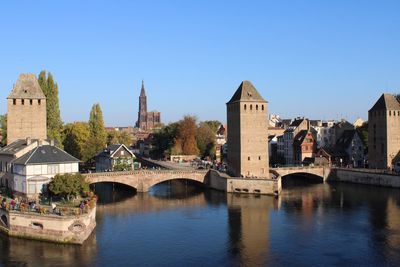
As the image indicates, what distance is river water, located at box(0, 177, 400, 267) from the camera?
3203cm

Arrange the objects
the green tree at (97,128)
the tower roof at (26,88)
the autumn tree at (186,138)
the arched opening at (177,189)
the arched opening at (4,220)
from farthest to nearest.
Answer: the autumn tree at (186,138)
the green tree at (97,128)
the arched opening at (177,189)
the tower roof at (26,88)
the arched opening at (4,220)

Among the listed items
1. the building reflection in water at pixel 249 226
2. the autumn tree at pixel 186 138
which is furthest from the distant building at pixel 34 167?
the autumn tree at pixel 186 138

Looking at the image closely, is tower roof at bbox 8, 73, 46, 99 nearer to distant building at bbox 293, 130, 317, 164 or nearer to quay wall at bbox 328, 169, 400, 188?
quay wall at bbox 328, 169, 400, 188

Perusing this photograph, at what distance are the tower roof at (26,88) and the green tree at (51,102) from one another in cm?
1077

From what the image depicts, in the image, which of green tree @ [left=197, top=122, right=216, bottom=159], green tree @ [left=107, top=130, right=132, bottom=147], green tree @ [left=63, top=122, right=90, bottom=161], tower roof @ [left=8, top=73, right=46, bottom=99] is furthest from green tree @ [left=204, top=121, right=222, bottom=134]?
tower roof @ [left=8, top=73, right=46, bottom=99]

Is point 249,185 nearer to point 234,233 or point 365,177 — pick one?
point 365,177

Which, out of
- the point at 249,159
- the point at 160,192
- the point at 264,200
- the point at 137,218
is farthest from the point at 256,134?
the point at 137,218

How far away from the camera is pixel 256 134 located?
62.8m

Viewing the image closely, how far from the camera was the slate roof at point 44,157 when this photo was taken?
44.8 meters

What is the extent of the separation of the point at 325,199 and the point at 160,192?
21814mm

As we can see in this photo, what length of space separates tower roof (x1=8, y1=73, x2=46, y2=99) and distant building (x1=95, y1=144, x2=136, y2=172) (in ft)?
53.1

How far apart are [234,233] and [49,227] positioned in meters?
14.9

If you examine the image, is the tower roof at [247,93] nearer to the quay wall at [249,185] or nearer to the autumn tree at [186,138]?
the quay wall at [249,185]

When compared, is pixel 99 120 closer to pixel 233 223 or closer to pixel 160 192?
pixel 160 192
